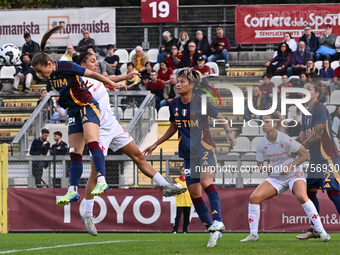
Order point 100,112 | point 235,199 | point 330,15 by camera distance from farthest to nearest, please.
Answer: point 330,15, point 235,199, point 100,112

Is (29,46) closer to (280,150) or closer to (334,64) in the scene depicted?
(334,64)

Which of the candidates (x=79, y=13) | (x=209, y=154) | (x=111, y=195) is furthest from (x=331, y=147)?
(x=79, y=13)

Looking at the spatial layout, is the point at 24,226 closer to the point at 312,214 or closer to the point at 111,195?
the point at 111,195

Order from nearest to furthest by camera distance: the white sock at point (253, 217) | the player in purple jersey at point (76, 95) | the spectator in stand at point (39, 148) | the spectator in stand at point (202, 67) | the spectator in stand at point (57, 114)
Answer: the player in purple jersey at point (76, 95)
the white sock at point (253, 217)
the spectator in stand at point (39, 148)
the spectator in stand at point (57, 114)
the spectator in stand at point (202, 67)

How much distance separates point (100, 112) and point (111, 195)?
7.53 metres

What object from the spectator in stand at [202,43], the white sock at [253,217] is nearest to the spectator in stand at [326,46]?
the spectator in stand at [202,43]

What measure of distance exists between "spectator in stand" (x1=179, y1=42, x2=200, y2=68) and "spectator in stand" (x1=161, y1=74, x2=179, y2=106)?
0.86 metres

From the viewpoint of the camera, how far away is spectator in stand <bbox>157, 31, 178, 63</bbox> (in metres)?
23.5

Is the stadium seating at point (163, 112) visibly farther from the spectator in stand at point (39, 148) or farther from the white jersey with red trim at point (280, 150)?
the white jersey with red trim at point (280, 150)

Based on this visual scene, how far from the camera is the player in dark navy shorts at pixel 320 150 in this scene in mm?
11758

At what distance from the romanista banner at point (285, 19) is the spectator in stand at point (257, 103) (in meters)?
4.34

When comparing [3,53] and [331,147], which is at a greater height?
[3,53]

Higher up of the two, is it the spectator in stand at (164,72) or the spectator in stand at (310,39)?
the spectator in stand at (310,39)

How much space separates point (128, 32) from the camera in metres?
26.2
